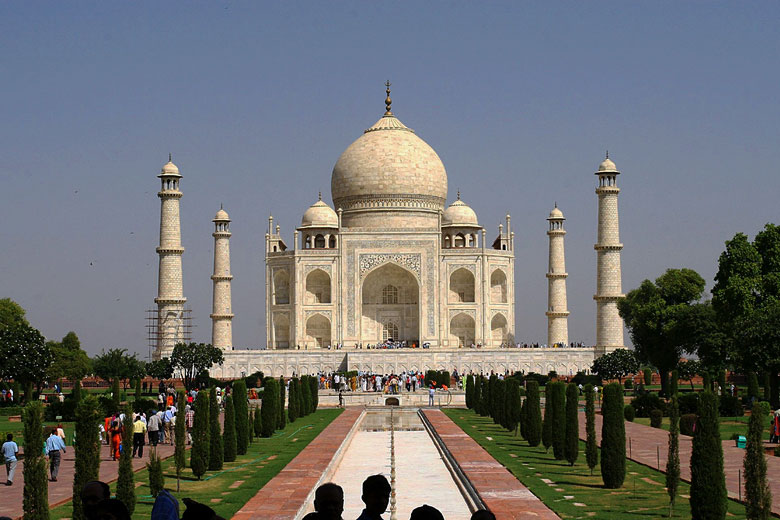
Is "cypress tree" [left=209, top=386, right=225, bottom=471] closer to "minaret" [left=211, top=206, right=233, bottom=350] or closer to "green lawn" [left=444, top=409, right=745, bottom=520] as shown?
"green lawn" [left=444, top=409, right=745, bottom=520]

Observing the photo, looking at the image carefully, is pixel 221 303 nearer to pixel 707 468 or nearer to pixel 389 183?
pixel 389 183

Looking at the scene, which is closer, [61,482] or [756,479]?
A: [756,479]

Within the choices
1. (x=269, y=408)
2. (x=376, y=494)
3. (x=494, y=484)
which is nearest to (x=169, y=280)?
(x=269, y=408)

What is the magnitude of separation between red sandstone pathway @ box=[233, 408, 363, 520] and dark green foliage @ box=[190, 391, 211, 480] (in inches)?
33.1

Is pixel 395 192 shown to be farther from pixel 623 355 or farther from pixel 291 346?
pixel 623 355

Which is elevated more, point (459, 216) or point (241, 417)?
point (459, 216)

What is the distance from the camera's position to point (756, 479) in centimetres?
821

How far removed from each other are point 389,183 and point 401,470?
2713 cm

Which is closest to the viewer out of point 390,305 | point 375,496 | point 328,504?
point 328,504

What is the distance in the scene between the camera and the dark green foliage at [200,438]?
12.6 metres

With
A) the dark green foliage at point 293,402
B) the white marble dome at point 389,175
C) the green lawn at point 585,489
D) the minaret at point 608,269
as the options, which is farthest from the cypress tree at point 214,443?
the white marble dome at point 389,175

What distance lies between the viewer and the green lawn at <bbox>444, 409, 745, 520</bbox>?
1013 cm

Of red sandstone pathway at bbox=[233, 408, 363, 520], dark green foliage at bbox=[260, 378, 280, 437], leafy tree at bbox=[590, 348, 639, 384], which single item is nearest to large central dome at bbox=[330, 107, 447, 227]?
leafy tree at bbox=[590, 348, 639, 384]

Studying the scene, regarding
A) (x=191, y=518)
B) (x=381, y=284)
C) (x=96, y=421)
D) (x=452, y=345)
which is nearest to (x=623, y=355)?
(x=452, y=345)
